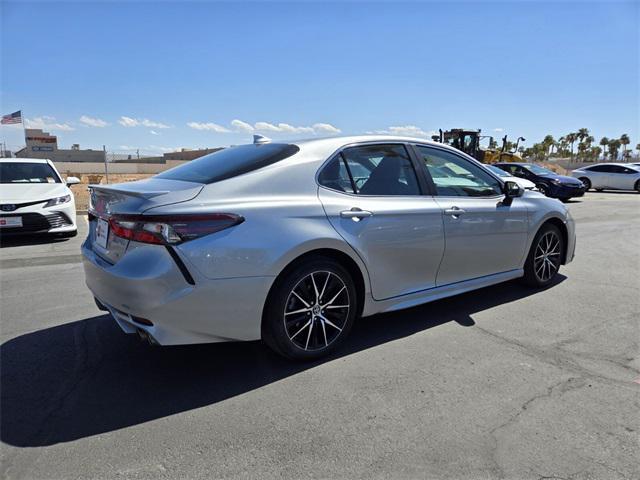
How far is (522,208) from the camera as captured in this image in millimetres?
4652

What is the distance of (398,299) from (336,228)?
0.89 meters

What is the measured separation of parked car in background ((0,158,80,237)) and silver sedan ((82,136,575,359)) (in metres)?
5.14

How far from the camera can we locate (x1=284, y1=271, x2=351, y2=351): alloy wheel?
3.16 metres

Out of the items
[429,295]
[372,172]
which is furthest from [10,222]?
[429,295]

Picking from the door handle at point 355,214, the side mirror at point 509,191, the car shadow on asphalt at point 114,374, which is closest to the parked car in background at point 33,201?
the car shadow on asphalt at point 114,374

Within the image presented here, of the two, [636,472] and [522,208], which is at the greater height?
[522,208]

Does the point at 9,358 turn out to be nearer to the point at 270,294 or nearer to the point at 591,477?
the point at 270,294

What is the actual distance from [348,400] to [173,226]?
1.51 meters

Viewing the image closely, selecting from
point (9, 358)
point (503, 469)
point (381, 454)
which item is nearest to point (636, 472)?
point (503, 469)

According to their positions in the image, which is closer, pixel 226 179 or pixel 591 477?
pixel 591 477

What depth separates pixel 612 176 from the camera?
22453 mm

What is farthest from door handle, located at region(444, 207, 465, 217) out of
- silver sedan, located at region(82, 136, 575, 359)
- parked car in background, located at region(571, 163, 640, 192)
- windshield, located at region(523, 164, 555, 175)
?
parked car in background, located at region(571, 163, 640, 192)

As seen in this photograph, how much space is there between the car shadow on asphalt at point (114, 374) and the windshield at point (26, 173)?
5.94 metres

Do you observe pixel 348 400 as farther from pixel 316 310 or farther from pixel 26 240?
pixel 26 240
